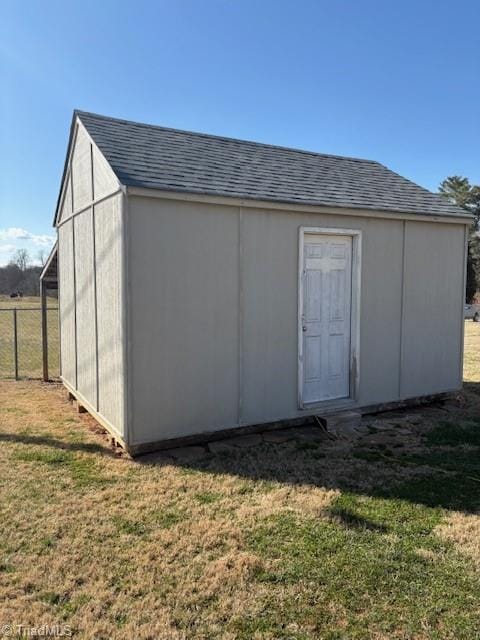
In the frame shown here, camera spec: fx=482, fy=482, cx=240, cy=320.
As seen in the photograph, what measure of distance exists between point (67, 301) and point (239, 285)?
360 centimetres

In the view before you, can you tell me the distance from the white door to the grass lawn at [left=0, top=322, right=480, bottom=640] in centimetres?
106

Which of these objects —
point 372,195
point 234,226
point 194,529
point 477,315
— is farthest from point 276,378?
point 477,315

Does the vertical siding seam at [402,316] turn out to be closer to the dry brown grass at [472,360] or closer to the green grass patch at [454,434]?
the green grass patch at [454,434]

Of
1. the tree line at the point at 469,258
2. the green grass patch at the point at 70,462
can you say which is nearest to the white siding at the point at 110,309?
the green grass patch at the point at 70,462

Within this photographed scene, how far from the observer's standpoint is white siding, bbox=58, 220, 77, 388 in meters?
7.41

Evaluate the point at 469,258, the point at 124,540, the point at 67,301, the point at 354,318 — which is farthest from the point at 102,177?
the point at 469,258

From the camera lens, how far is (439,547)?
3260mm

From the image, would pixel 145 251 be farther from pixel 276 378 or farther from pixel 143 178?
pixel 276 378

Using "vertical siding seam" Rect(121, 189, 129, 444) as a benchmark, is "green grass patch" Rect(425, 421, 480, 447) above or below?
below

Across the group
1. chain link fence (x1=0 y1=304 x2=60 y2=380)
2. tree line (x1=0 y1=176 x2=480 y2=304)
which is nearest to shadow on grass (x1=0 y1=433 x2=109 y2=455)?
chain link fence (x1=0 y1=304 x2=60 y2=380)

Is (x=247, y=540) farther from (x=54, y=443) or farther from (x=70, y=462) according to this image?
(x=54, y=443)

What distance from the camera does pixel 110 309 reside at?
538 centimetres

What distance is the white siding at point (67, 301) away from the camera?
7.41m

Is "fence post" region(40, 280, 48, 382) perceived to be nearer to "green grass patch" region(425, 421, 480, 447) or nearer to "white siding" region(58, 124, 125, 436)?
"white siding" region(58, 124, 125, 436)
